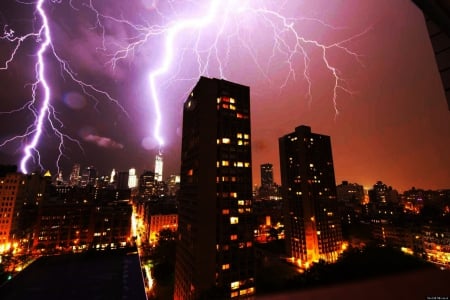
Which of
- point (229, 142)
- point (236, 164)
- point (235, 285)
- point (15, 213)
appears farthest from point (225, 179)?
point (15, 213)

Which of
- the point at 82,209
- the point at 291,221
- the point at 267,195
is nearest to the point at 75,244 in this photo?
the point at 82,209

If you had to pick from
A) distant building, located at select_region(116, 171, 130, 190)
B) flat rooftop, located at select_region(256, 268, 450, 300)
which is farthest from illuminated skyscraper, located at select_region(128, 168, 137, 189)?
flat rooftop, located at select_region(256, 268, 450, 300)

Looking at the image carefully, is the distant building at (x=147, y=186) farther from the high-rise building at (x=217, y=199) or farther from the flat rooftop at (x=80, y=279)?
the high-rise building at (x=217, y=199)

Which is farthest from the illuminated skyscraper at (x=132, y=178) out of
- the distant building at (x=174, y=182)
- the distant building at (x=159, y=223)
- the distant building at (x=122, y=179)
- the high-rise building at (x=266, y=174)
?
the distant building at (x=159, y=223)

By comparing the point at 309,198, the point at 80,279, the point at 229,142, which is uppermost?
the point at 229,142

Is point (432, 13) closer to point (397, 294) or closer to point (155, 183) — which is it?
point (397, 294)

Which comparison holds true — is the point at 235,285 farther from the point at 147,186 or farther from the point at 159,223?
the point at 147,186

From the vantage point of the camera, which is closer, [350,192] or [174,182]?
[350,192]

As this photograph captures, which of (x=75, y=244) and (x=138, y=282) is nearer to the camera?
(x=138, y=282)
